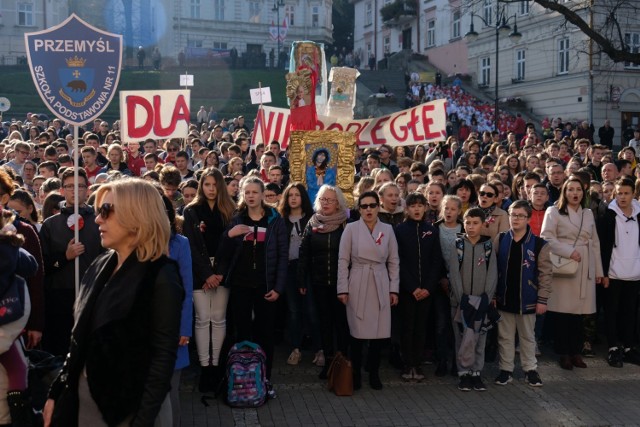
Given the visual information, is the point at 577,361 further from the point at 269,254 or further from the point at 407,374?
the point at 269,254

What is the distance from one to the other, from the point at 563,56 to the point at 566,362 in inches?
1295

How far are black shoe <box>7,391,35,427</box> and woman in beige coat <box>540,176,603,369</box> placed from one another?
536 centimetres

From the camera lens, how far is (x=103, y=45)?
6.70 meters

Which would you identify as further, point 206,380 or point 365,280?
point 365,280

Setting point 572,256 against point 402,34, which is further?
point 402,34

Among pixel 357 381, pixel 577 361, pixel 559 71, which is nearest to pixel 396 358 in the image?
pixel 357 381

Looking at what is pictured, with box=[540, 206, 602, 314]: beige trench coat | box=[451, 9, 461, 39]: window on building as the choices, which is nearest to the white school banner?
box=[540, 206, 602, 314]: beige trench coat

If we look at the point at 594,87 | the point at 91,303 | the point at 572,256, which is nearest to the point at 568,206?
the point at 572,256

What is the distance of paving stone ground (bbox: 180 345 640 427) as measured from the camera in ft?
20.5

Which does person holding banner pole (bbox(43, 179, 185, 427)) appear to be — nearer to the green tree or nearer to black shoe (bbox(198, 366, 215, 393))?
black shoe (bbox(198, 366, 215, 393))

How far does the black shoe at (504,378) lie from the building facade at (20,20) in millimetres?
62478

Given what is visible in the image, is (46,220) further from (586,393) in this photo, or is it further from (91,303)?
(586,393)

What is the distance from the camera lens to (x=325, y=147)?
1035 cm

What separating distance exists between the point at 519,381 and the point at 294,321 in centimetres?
231
